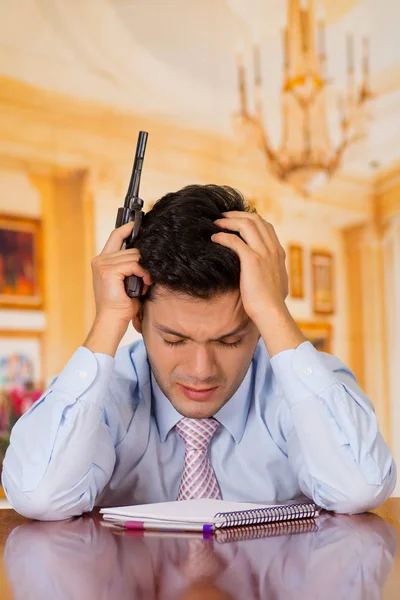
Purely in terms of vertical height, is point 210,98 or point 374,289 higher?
point 210,98

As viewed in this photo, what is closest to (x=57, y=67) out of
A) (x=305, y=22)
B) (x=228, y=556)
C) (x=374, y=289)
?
(x=305, y=22)

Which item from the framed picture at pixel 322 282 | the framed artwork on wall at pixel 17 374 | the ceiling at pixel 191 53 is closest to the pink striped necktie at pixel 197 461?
the framed artwork on wall at pixel 17 374

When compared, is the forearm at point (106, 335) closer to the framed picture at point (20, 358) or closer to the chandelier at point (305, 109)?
the framed picture at point (20, 358)

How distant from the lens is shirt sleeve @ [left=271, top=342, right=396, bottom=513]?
4.54 feet

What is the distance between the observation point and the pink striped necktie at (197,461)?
1.60 m

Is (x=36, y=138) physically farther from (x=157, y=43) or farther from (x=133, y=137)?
(x=157, y=43)

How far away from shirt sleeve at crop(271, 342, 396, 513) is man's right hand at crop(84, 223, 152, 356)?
32 cm

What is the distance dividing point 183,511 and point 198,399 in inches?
15.1

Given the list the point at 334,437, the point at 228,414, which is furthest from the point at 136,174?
the point at 334,437

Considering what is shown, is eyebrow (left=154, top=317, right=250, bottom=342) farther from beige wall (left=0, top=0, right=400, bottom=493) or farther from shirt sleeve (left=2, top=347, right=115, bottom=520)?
beige wall (left=0, top=0, right=400, bottom=493)

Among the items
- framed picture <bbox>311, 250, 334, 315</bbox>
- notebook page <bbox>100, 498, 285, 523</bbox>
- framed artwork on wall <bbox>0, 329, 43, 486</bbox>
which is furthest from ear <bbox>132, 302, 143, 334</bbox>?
Answer: framed picture <bbox>311, 250, 334, 315</bbox>

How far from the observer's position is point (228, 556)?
0.96m

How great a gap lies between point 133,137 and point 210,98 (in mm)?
543

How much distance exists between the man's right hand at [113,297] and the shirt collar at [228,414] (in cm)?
20
